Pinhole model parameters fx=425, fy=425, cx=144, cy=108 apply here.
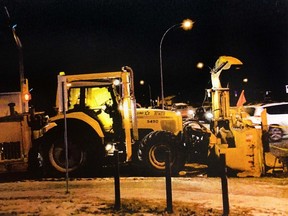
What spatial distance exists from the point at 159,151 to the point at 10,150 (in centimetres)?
368

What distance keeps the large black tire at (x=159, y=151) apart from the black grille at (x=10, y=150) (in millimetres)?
3002

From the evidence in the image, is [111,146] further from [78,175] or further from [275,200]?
[275,200]

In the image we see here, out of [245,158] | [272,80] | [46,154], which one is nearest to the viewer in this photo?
[245,158]

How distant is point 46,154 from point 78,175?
1.01 metres

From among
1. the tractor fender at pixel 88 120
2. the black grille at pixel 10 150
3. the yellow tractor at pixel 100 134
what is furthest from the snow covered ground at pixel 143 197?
the tractor fender at pixel 88 120

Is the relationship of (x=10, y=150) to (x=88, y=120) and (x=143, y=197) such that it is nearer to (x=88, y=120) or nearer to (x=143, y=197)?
(x=88, y=120)

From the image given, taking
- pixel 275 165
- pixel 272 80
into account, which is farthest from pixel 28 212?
pixel 272 80

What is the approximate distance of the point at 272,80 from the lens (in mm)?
71438

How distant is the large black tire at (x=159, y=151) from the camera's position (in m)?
10.8

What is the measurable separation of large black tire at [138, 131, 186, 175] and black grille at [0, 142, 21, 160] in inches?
118

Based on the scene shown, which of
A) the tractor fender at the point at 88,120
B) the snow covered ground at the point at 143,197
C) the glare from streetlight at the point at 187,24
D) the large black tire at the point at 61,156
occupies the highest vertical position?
the glare from streetlight at the point at 187,24

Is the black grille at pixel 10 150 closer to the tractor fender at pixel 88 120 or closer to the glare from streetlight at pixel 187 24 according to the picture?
the tractor fender at pixel 88 120

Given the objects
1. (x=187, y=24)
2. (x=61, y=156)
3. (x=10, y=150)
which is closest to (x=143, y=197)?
(x=61, y=156)

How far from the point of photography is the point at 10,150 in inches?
403
